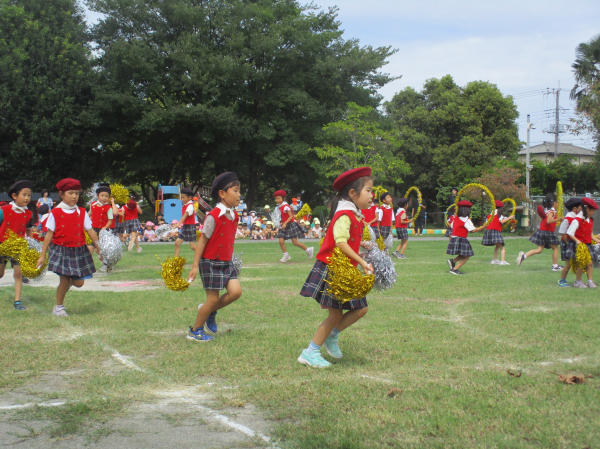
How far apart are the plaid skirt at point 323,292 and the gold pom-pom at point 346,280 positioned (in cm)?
13

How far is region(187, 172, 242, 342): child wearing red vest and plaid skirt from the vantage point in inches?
247

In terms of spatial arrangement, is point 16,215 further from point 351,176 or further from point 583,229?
point 583,229

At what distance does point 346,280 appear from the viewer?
4934 millimetres

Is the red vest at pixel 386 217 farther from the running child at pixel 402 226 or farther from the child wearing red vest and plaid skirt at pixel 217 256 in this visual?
the child wearing red vest and plaid skirt at pixel 217 256

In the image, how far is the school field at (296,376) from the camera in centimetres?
365

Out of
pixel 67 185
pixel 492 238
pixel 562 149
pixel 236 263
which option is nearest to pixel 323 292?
pixel 236 263

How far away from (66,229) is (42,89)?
27.0m

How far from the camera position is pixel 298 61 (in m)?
36.9

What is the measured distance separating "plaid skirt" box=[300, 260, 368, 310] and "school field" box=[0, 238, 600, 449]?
0.55 m

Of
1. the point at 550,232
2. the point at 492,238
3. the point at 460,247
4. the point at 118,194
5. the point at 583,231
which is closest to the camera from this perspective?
the point at 583,231

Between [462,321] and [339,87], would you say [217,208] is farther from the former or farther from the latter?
[339,87]

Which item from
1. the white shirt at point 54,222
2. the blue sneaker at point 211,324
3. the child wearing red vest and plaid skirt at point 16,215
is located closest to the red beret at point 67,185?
the white shirt at point 54,222

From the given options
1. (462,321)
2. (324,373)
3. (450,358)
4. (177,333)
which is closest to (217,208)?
(177,333)

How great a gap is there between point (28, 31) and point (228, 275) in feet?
99.1
